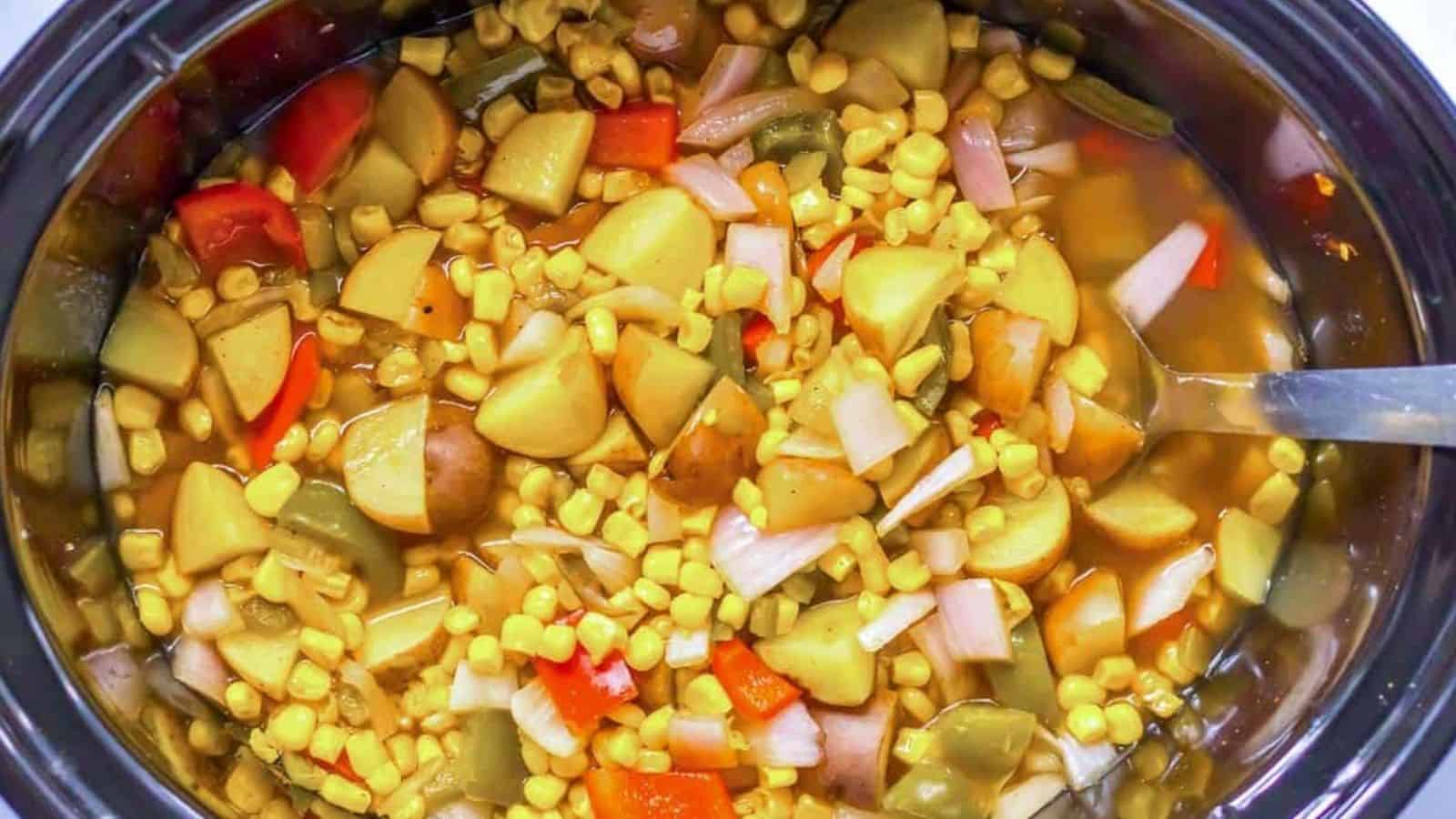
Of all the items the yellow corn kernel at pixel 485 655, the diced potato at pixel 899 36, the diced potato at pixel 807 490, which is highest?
the diced potato at pixel 899 36

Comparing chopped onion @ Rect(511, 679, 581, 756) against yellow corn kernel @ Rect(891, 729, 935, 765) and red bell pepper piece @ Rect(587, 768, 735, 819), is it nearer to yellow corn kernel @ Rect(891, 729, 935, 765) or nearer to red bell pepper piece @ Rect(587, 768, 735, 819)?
red bell pepper piece @ Rect(587, 768, 735, 819)

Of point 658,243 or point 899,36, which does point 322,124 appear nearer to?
point 658,243

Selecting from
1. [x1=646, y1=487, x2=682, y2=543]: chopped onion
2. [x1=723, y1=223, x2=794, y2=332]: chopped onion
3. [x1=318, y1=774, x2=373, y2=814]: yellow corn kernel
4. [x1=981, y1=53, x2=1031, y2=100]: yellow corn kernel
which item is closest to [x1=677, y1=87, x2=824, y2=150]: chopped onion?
[x1=723, y1=223, x2=794, y2=332]: chopped onion

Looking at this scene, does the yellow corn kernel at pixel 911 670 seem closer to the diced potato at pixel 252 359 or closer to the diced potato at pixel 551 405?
the diced potato at pixel 551 405

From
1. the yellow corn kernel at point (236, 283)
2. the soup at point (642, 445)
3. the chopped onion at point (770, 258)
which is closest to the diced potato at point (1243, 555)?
the soup at point (642, 445)

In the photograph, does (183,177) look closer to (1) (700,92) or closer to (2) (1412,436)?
(1) (700,92)

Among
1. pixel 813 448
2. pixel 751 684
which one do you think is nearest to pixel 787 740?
pixel 751 684

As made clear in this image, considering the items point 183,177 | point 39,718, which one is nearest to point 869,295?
point 183,177
